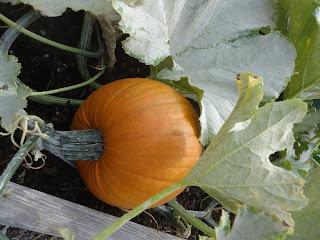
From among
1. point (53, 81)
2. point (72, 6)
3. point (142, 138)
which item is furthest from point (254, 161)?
point (53, 81)

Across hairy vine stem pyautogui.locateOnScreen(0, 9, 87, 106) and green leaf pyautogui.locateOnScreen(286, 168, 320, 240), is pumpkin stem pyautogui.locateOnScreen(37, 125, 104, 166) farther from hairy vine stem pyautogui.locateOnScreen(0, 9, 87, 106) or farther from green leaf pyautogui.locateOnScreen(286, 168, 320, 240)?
green leaf pyautogui.locateOnScreen(286, 168, 320, 240)

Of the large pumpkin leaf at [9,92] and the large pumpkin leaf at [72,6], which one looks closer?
the large pumpkin leaf at [9,92]

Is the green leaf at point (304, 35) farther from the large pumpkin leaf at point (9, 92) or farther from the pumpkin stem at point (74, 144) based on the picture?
the large pumpkin leaf at point (9, 92)

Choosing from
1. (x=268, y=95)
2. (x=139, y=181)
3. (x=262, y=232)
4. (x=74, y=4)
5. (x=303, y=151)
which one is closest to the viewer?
(x=262, y=232)

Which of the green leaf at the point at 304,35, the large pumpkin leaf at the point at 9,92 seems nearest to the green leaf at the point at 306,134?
the green leaf at the point at 304,35

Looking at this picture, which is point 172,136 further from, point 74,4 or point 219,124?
point 74,4

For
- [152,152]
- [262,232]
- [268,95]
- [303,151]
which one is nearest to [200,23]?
[268,95]

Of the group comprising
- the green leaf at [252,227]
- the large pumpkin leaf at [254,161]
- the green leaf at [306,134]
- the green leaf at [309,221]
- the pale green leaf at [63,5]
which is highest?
the pale green leaf at [63,5]
